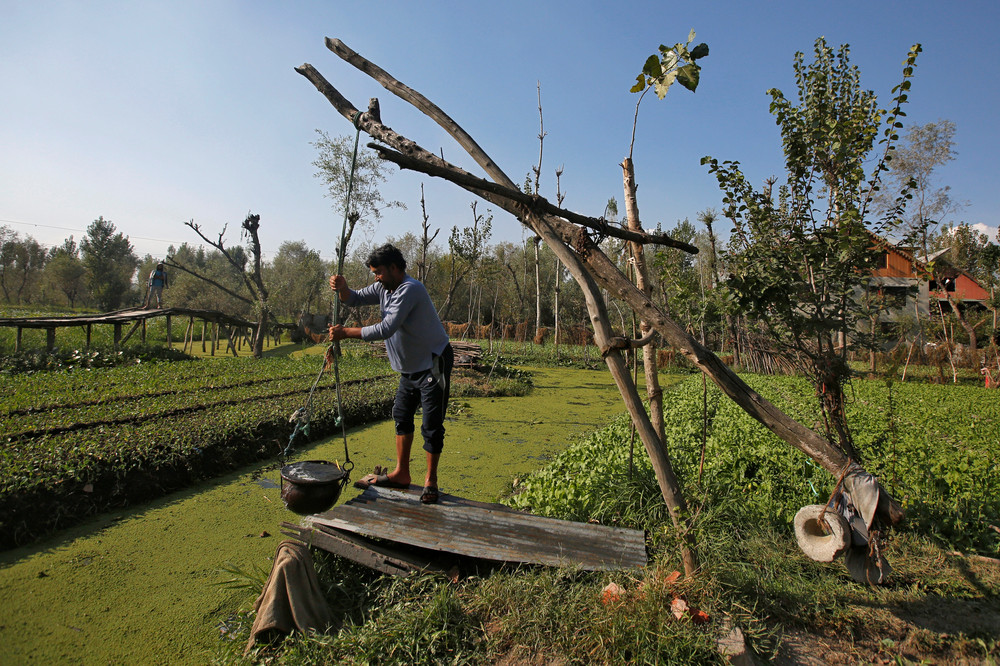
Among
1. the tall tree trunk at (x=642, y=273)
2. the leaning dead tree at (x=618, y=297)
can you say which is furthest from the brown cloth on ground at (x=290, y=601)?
the tall tree trunk at (x=642, y=273)

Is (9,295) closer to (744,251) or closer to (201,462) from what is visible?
(201,462)

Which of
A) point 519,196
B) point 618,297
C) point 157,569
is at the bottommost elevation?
point 157,569

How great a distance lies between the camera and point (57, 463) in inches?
163

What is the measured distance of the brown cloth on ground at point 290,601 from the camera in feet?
8.34

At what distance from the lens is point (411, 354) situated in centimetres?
388

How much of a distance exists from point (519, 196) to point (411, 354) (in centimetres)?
162

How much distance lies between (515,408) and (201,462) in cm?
549

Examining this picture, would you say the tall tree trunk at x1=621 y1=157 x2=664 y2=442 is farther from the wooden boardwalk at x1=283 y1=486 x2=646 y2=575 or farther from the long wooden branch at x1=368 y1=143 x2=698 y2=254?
the wooden boardwalk at x1=283 y1=486 x2=646 y2=575

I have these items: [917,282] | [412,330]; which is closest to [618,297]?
[412,330]

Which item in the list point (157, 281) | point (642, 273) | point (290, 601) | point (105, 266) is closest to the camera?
point (290, 601)

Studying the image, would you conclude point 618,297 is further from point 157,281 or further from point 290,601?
point 157,281

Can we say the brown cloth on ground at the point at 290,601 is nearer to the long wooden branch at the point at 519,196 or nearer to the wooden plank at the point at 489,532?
the wooden plank at the point at 489,532

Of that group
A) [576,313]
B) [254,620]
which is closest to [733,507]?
[254,620]

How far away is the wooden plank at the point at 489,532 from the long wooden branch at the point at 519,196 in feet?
5.83
